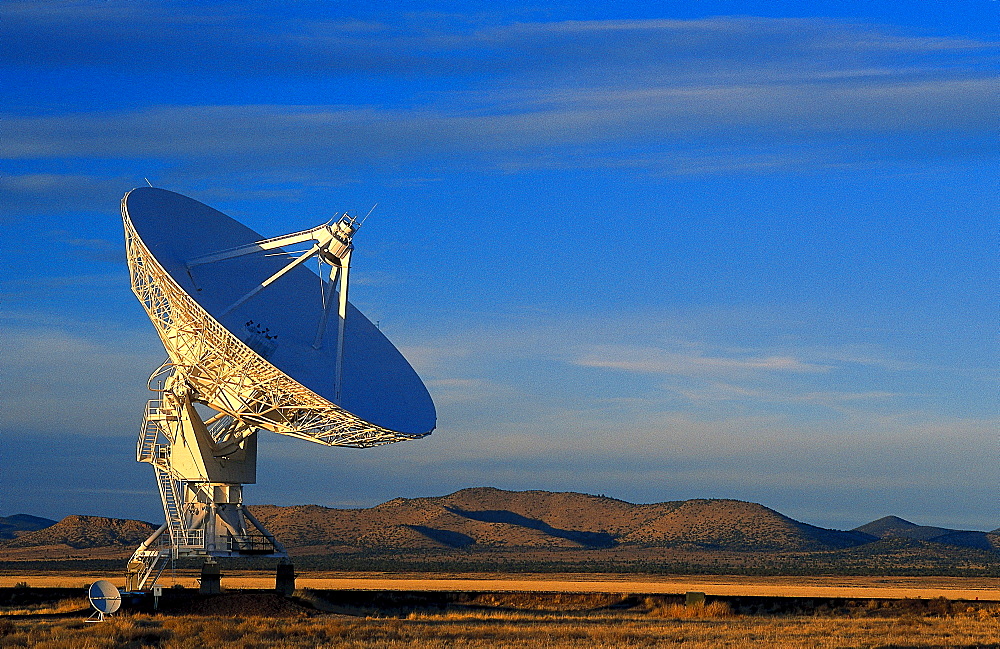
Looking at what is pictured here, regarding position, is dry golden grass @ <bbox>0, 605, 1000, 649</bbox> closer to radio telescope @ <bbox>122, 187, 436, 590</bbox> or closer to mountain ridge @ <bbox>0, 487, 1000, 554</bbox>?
radio telescope @ <bbox>122, 187, 436, 590</bbox>

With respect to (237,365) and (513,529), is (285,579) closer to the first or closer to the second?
(237,365)

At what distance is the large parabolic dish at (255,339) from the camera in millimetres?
40531

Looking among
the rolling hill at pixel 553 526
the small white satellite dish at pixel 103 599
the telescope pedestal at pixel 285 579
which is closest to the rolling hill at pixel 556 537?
the rolling hill at pixel 553 526

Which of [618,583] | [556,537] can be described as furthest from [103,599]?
[556,537]

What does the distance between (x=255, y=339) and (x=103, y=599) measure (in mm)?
9644

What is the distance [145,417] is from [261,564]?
2425 inches

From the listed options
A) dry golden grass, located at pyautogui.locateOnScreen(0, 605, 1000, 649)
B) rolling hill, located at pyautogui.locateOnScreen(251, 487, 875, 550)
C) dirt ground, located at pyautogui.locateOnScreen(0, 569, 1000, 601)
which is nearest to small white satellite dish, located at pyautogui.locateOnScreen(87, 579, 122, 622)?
dry golden grass, located at pyautogui.locateOnScreen(0, 605, 1000, 649)

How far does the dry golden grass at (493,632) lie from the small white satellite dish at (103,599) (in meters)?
0.56

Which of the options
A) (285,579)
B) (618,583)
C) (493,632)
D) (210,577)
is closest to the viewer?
(493,632)

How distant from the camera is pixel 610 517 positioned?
19150 cm

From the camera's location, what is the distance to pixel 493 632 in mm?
→ 38781

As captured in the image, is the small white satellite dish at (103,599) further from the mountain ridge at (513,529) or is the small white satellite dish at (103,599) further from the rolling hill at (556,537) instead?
the mountain ridge at (513,529)

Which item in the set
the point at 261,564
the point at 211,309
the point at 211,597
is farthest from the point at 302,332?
→ the point at 261,564

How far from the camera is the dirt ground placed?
2657 inches
